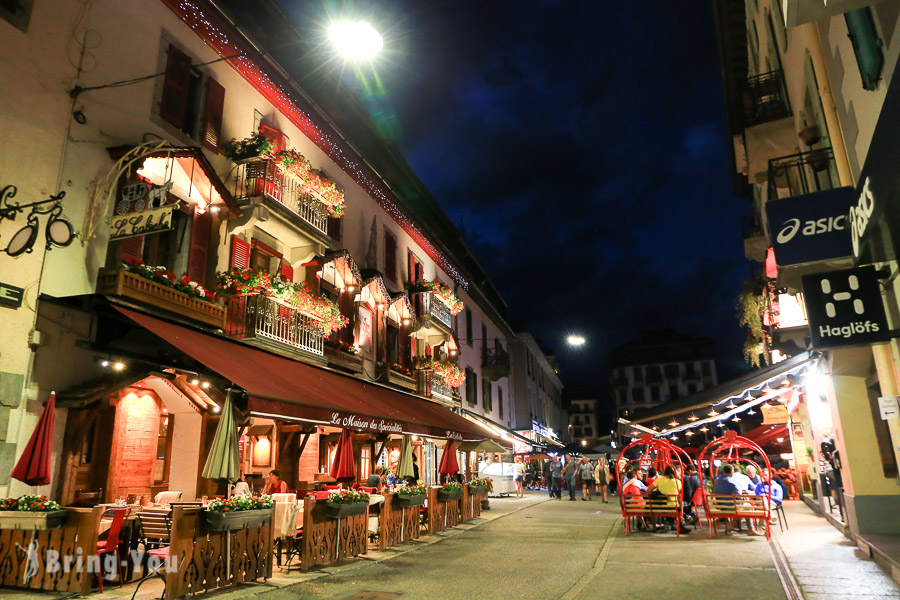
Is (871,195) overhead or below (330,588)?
overhead

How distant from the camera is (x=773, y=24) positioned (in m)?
13.7

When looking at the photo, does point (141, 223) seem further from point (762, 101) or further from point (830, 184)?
point (762, 101)

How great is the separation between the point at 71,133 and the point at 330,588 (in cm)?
833

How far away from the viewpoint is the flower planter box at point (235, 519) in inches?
308

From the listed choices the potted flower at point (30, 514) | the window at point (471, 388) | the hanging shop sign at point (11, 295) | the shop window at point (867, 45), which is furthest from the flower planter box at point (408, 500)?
the window at point (471, 388)

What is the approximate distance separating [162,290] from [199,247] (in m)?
2.21

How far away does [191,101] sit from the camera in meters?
12.7

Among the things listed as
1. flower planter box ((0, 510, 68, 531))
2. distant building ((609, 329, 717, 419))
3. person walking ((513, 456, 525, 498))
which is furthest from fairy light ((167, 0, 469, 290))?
distant building ((609, 329, 717, 419))

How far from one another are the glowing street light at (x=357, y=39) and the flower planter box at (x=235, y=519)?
24.1ft

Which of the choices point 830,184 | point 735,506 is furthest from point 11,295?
point 735,506

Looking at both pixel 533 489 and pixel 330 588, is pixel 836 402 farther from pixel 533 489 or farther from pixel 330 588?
pixel 533 489

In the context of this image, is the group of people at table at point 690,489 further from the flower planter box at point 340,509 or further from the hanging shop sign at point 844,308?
the hanging shop sign at point 844,308

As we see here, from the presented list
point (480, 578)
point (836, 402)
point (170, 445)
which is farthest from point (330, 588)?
point (836, 402)

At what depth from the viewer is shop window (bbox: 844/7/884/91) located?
579 centimetres
